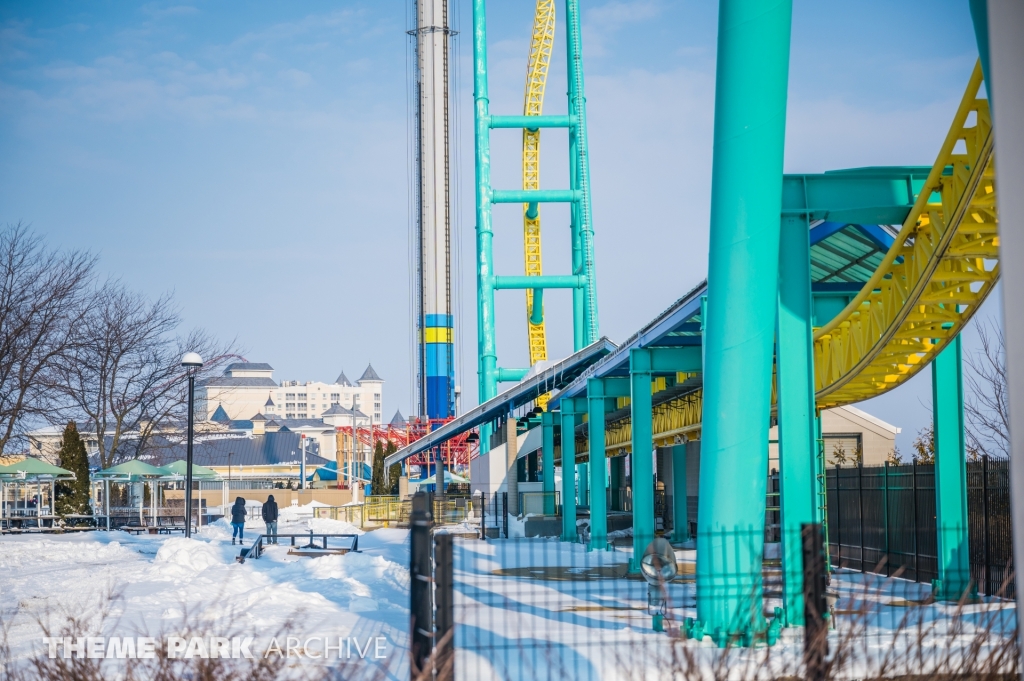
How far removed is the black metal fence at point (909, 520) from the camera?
16.2 meters

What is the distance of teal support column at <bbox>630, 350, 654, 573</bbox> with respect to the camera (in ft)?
77.5

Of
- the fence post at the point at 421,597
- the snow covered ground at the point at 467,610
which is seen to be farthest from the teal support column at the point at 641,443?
the fence post at the point at 421,597

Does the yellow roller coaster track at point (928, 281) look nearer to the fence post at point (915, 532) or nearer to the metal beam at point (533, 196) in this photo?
the fence post at point (915, 532)

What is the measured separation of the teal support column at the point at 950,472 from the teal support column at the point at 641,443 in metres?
7.89

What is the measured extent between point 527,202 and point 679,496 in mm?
24860

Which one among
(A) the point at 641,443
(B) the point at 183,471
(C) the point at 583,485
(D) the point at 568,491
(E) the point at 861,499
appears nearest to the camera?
(E) the point at 861,499

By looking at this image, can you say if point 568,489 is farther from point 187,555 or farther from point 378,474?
point 378,474

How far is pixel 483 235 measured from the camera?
176 ft

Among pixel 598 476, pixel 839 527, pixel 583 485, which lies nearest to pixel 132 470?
pixel 598 476

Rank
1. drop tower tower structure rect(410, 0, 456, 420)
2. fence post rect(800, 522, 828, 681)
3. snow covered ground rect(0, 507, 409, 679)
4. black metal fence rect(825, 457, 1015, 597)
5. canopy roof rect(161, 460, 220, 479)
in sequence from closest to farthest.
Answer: fence post rect(800, 522, 828, 681) < snow covered ground rect(0, 507, 409, 679) < black metal fence rect(825, 457, 1015, 597) < canopy roof rect(161, 460, 220, 479) < drop tower tower structure rect(410, 0, 456, 420)

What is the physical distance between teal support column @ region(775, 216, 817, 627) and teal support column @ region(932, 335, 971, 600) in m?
3.02

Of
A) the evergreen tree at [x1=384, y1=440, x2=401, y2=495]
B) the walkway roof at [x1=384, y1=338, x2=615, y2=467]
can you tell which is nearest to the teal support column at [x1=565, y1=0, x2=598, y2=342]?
the walkway roof at [x1=384, y1=338, x2=615, y2=467]

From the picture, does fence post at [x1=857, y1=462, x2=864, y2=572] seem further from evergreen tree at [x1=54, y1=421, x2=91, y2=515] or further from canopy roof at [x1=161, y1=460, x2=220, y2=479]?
evergreen tree at [x1=54, y1=421, x2=91, y2=515]

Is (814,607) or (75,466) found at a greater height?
(75,466)
